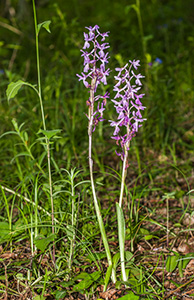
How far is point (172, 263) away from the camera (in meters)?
1.82

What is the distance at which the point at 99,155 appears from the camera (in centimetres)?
283

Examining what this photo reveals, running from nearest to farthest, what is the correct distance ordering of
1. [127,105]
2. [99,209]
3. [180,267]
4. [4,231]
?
1. [127,105]
2. [99,209]
3. [180,267]
4. [4,231]

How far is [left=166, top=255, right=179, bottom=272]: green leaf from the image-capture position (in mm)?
1799

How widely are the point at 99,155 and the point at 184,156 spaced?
2.52ft

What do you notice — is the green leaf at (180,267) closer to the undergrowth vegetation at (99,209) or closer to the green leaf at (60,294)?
the undergrowth vegetation at (99,209)

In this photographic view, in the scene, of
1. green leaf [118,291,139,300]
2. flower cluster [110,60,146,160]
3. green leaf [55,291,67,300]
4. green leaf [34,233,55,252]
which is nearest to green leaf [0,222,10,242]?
green leaf [34,233,55,252]

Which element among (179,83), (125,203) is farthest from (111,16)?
(125,203)

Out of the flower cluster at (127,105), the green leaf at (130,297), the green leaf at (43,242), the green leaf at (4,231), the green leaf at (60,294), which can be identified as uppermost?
the flower cluster at (127,105)

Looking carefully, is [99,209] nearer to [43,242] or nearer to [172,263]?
[43,242]

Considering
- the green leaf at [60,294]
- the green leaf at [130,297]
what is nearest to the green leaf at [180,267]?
the green leaf at [130,297]

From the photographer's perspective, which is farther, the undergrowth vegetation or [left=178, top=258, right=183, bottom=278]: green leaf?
[left=178, top=258, right=183, bottom=278]: green leaf

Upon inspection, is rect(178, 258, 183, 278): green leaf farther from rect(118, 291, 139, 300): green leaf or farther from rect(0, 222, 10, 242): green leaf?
rect(0, 222, 10, 242): green leaf

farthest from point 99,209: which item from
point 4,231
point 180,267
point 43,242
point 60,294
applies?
point 4,231

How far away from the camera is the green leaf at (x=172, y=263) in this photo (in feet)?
5.90
